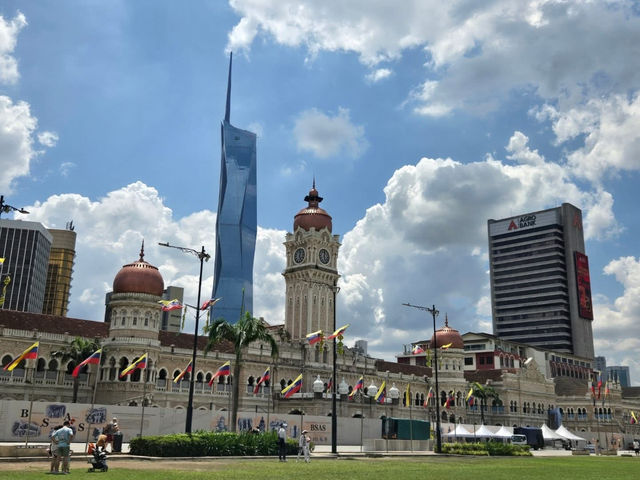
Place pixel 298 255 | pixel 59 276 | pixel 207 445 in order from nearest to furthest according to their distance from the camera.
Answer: pixel 207 445
pixel 298 255
pixel 59 276

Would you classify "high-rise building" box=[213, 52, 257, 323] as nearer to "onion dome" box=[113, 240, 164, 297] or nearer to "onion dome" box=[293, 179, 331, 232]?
"onion dome" box=[293, 179, 331, 232]

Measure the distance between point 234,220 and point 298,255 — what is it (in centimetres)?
5031

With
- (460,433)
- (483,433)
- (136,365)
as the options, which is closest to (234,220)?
(136,365)

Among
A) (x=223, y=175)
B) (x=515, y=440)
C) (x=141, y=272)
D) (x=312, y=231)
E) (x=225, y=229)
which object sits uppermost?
(x=223, y=175)

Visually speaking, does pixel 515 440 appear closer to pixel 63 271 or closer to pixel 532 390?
pixel 532 390

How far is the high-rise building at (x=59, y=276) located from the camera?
619ft

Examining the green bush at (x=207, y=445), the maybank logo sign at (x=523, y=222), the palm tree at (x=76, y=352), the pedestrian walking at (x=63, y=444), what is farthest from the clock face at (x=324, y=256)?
the maybank logo sign at (x=523, y=222)

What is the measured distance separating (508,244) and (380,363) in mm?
100781

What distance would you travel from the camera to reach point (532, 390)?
4281 inches

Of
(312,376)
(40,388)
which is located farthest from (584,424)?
(40,388)

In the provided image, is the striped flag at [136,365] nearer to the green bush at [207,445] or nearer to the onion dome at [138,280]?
the onion dome at [138,280]

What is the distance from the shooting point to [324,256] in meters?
88.9

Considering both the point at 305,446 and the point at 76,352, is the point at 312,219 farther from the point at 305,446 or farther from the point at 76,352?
the point at 305,446

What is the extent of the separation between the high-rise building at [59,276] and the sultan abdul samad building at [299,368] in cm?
11177
